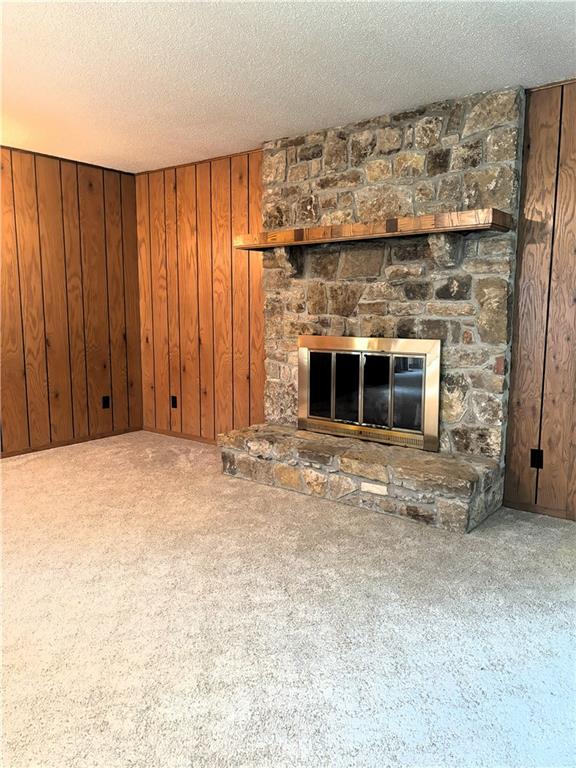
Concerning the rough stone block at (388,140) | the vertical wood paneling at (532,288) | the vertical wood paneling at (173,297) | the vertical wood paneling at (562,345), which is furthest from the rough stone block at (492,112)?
the vertical wood paneling at (173,297)

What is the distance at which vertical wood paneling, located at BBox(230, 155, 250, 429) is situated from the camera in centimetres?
417

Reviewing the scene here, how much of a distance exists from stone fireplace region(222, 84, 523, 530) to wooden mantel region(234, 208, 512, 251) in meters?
0.15

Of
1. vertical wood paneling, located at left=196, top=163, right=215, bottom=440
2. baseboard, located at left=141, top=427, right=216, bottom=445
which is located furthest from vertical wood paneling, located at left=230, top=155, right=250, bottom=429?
baseboard, located at left=141, top=427, right=216, bottom=445

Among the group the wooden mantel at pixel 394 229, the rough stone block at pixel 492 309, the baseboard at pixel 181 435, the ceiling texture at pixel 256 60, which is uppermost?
the ceiling texture at pixel 256 60

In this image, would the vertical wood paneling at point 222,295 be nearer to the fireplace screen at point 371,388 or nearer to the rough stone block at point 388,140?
the fireplace screen at point 371,388

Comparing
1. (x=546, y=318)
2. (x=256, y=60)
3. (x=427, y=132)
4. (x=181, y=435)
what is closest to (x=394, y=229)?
(x=427, y=132)

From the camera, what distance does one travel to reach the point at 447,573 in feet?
7.70

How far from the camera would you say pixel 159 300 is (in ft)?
16.0

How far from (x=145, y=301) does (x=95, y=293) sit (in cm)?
47

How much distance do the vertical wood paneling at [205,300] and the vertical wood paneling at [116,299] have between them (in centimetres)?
82

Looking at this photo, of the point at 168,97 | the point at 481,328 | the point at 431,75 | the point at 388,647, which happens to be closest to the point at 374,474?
the point at 481,328

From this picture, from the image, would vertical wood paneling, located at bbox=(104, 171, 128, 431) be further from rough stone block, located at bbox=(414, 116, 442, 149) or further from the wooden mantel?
rough stone block, located at bbox=(414, 116, 442, 149)

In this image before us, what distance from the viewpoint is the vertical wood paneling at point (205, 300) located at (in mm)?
4410

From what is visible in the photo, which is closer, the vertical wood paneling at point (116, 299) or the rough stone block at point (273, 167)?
the rough stone block at point (273, 167)
